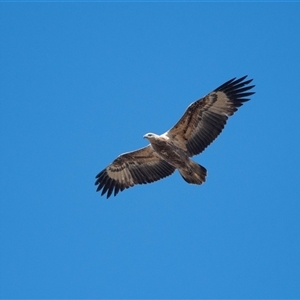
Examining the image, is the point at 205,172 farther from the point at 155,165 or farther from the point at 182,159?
the point at 155,165

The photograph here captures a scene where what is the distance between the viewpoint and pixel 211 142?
1934 centimetres

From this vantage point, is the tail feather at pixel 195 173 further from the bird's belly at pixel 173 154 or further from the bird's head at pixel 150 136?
the bird's head at pixel 150 136

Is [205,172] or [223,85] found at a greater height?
[223,85]

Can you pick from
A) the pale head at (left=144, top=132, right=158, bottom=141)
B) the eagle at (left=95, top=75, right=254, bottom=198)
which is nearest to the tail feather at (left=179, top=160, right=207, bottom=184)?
the eagle at (left=95, top=75, right=254, bottom=198)

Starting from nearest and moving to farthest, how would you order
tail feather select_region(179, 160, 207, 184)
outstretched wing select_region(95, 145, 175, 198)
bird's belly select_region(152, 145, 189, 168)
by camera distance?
1. tail feather select_region(179, 160, 207, 184)
2. bird's belly select_region(152, 145, 189, 168)
3. outstretched wing select_region(95, 145, 175, 198)

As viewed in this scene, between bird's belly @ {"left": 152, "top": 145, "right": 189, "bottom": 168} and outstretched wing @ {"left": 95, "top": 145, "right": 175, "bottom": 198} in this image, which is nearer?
bird's belly @ {"left": 152, "top": 145, "right": 189, "bottom": 168}

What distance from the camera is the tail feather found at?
19.2 metres

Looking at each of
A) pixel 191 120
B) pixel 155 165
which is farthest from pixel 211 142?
pixel 155 165

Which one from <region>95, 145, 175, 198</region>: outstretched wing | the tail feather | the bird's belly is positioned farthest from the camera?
<region>95, 145, 175, 198</region>: outstretched wing

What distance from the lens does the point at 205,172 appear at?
19.2 metres

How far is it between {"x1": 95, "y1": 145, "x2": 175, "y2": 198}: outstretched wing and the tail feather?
1.31 m

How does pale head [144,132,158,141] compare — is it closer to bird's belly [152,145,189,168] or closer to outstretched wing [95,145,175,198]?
bird's belly [152,145,189,168]

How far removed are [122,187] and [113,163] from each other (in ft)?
2.40

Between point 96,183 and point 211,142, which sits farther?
point 96,183
